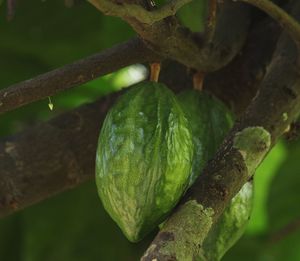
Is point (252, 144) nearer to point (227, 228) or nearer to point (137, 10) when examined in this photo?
point (227, 228)

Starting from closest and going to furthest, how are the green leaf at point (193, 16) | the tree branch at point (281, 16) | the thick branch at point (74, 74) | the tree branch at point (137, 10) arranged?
the tree branch at point (137, 10) → the thick branch at point (74, 74) → the tree branch at point (281, 16) → the green leaf at point (193, 16)

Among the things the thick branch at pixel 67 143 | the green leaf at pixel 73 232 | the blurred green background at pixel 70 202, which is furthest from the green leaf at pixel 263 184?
the thick branch at pixel 67 143

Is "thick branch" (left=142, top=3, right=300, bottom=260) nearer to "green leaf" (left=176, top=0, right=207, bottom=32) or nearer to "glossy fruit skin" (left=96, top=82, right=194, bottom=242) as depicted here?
"glossy fruit skin" (left=96, top=82, right=194, bottom=242)

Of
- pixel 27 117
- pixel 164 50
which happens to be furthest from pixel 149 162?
pixel 27 117

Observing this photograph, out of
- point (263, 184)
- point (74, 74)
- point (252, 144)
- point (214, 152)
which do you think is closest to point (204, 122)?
point (214, 152)

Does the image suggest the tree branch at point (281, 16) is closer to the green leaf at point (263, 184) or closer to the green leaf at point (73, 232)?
the green leaf at point (73, 232)

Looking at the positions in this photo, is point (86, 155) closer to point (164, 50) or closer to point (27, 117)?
point (164, 50)

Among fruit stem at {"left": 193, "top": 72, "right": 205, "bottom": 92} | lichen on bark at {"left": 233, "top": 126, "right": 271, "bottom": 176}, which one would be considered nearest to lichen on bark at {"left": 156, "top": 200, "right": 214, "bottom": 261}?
lichen on bark at {"left": 233, "top": 126, "right": 271, "bottom": 176}
